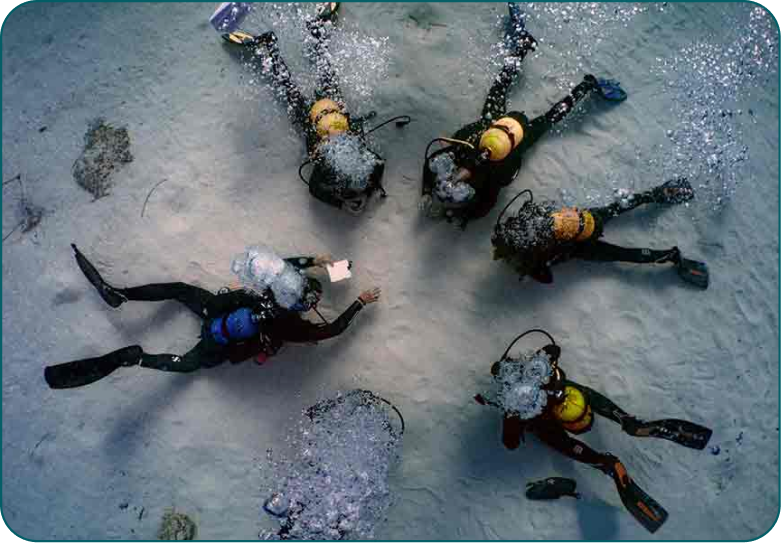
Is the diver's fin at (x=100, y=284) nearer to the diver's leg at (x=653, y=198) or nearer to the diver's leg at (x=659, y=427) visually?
the diver's leg at (x=659, y=427)

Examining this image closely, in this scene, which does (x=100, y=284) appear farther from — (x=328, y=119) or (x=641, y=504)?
(x=641, y=504)

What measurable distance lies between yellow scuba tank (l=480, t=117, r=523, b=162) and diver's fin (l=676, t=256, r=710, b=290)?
8.72 ft

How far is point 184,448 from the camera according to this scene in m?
6.03

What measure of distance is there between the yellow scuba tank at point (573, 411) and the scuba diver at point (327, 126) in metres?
3.12

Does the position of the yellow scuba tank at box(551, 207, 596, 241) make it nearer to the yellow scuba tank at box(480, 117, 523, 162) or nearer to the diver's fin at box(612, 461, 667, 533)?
the yellow scuba tank at box(480, 117, 523, 162)

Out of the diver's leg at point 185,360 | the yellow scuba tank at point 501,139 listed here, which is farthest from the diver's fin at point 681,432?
the diver's leg at point 185,360

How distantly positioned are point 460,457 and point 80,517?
4.52 m

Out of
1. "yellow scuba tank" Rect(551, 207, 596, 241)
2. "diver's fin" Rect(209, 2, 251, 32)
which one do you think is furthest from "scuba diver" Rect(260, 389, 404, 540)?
"diver's fin" Rect(209, 2, 251, 32)

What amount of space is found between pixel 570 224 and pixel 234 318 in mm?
Result: 3561

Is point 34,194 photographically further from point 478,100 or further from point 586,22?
point 586,22

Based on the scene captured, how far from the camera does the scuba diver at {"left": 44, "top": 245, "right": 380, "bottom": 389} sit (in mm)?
5148

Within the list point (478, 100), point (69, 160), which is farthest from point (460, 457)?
point (69, 160)

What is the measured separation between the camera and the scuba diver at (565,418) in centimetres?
→ 511

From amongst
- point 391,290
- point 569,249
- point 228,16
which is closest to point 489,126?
point 569,249
